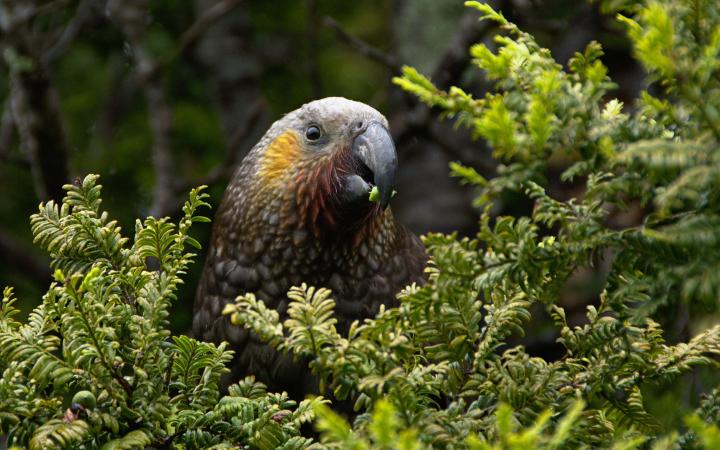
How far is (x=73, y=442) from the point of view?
1872 millimetres

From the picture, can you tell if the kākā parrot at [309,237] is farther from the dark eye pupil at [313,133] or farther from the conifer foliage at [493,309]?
the conifer foliage at [493,309]

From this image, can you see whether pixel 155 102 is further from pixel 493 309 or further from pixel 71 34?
pixel 493 309

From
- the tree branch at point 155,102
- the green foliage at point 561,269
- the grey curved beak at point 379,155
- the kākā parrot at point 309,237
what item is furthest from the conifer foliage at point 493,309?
the tree branch at point 155,102

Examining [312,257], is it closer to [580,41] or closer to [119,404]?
[119,404]

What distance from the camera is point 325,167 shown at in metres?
3.67

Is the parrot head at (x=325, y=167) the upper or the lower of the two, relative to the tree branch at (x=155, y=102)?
lower

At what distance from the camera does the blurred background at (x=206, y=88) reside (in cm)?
523

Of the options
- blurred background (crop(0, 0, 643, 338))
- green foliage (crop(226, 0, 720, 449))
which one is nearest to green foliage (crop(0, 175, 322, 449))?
green foliage (crop(226, 0, 720, 449))

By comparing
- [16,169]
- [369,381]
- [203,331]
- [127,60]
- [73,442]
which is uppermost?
[127,60]

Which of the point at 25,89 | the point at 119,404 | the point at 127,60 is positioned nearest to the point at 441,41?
the point at 127,60

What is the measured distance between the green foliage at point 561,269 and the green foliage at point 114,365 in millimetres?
241

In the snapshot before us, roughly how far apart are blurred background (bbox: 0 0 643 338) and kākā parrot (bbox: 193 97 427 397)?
1.65 metres

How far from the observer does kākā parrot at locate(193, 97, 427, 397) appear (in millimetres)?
3551

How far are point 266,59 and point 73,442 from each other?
6079mm
